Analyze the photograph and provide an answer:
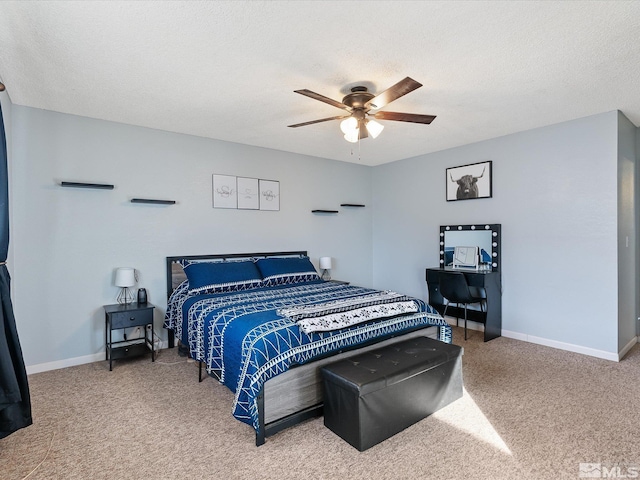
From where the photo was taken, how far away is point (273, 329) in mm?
2312

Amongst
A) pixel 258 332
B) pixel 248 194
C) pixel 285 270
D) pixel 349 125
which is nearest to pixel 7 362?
pixel 258 332

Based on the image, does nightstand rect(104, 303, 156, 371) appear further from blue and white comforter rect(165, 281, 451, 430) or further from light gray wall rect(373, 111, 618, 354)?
light gray wall rect(373, 111, 618, 354)

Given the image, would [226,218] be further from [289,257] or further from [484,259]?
[484,259]

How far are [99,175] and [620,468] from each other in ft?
15.4

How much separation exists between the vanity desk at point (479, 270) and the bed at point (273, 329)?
1.29 metres

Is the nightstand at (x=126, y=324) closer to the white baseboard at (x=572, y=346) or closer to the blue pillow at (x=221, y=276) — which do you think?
the blue pillow at (x=221, y=276)

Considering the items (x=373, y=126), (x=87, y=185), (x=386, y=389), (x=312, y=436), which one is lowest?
(x=312, y=436)

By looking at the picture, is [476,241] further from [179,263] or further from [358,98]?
[179,263]

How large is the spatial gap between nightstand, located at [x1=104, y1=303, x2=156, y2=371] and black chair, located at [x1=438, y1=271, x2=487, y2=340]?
11.1 feet

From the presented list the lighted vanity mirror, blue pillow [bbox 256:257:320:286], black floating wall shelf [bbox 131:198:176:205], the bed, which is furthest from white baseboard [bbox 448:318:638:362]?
black floating wall shelf [bbox 131:198:176:205]

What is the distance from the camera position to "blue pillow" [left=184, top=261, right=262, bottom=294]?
12.2 ft

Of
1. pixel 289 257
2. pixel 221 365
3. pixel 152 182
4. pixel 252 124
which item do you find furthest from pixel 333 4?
pixel 289 257

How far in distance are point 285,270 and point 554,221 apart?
123 inches

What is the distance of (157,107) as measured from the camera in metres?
3.30
